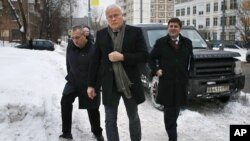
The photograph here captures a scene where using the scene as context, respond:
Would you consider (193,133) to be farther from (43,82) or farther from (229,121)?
(43,82)

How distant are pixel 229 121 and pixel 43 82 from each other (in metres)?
4.10

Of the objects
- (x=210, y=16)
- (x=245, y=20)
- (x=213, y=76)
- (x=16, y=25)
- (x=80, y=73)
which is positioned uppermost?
(x=210, y=16)

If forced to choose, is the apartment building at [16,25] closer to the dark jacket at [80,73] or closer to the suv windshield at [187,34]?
the suv windshield at [187,34]

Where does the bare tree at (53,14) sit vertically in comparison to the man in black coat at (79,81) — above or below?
above

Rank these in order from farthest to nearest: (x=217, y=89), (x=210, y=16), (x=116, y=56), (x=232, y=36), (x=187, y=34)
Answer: (x=210, y=16) → (x=232, y=36) → (x=187, y=34) → (x=217, y=89) → (x=116, y=56)

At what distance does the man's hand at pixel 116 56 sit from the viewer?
16.0 feet

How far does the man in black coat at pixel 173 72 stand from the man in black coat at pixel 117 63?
0.86m

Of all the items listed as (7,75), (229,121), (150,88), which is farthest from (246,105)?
(7,75)

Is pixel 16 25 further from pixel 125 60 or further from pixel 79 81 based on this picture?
pixel 125 60

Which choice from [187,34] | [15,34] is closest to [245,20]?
[15,34]

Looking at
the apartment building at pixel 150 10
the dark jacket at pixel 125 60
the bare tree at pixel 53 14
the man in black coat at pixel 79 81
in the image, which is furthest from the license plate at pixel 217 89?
the apartment building at pixel 150 10

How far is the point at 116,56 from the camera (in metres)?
4.88

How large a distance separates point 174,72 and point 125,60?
47.8 inches

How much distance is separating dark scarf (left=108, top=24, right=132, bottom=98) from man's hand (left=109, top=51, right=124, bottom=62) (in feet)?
0.32
